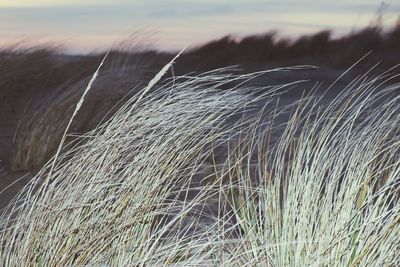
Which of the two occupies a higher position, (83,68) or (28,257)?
(28,257)

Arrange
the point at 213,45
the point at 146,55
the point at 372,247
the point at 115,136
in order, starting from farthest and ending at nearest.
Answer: the point at 213,45, the point at 146,55, the point at 115,136, the point at 372,247

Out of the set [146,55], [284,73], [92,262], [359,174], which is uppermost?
[359,174]

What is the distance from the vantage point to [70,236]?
8.89 feet

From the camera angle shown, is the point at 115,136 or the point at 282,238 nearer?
the point at 282,238

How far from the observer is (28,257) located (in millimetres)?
2707

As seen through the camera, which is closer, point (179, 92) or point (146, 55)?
point (179, 92)

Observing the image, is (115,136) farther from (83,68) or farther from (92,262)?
(83,68)

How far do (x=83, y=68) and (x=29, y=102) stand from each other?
41cm

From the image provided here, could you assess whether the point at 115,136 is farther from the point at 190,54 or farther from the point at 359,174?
the point at 190,54

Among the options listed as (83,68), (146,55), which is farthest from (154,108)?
(83,68)

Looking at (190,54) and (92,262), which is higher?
(92,262)

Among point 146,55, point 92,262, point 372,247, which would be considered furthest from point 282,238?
point 146,55

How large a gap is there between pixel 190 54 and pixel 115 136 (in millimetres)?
2556

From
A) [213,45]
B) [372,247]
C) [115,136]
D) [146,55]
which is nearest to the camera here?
[372,247]
